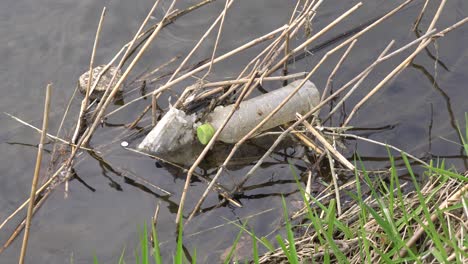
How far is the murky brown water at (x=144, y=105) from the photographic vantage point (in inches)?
154

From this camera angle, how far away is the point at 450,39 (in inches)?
200

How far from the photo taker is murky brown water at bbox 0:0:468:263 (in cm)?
391

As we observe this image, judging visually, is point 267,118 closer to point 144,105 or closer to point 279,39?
point 279,39

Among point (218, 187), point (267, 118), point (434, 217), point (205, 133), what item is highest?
point (267, 118)

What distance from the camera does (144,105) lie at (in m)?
4.66

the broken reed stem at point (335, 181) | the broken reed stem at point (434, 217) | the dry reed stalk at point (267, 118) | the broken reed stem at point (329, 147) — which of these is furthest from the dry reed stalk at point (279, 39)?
the broken reed stem at point (434, 217)

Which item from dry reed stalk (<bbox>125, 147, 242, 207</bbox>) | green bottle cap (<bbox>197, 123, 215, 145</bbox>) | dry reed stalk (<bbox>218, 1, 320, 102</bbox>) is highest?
dry reed stalk (<bbox>218, 1, 320, 102</bbox>)

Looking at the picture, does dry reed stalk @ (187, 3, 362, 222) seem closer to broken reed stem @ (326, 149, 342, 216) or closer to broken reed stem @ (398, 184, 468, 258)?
broken reed stem @ (326, 149, 342, 216)

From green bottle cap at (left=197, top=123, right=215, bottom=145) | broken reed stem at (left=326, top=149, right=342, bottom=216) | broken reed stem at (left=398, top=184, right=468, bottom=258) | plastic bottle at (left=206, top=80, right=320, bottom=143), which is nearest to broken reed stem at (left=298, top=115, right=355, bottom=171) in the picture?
broken reed stem at (left=326, top=149, right=342, bottom=216)

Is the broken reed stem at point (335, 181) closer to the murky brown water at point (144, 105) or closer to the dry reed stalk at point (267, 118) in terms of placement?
the murky brown water at point (144, 105)

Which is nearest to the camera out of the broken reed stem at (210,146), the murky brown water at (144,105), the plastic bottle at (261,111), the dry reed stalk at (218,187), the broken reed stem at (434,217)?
the broken reed stem at (434,217)

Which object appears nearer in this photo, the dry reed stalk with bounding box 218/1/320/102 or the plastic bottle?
the dry reed stalk with bounding box 218/1/320/102

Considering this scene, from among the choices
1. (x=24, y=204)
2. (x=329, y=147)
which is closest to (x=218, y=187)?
(x=329, y=147)

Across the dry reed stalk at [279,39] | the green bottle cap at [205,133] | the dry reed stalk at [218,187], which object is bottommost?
the dry reed stalk at [218,187]
